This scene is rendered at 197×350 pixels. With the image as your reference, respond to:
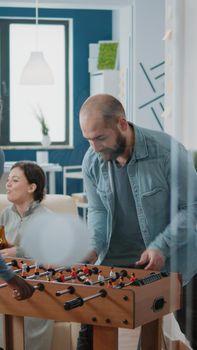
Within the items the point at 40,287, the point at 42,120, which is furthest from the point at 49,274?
the point at 42,120

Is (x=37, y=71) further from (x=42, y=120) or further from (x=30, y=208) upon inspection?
(x=30, y=208)

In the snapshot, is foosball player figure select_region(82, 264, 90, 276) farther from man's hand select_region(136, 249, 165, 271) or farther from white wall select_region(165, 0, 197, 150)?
white wall select_region(165, 0, 197, 150)

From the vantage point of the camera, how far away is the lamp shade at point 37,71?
4.12m

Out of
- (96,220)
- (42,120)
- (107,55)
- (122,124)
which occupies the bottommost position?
(96,220)

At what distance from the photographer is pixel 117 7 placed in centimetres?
351

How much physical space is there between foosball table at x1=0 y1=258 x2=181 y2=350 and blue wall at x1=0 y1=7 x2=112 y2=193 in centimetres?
260

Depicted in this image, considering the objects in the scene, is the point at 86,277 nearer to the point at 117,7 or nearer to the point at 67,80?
the point at 117,7

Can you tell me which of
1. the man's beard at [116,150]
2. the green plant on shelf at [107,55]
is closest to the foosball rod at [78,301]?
the man's beard at [116,150]

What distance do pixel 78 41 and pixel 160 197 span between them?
9.37 feet

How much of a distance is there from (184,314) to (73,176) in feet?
8.27

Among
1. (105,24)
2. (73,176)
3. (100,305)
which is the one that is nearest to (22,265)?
(100,305)

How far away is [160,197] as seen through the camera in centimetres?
202

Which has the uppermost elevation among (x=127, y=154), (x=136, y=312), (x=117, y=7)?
(x=117, y=7)

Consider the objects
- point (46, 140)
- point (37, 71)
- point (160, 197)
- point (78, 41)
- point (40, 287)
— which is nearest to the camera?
point (40, 287)
